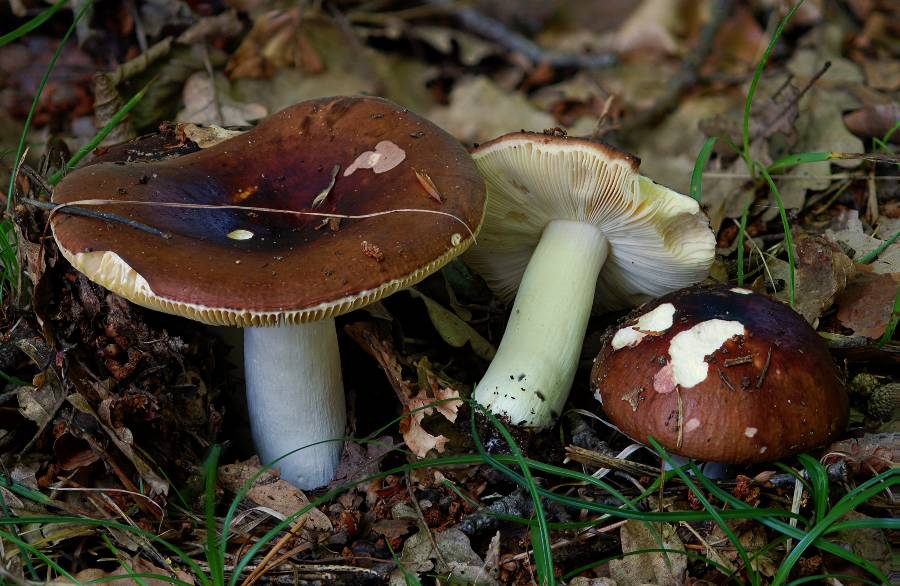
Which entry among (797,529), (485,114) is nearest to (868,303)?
(797,529)

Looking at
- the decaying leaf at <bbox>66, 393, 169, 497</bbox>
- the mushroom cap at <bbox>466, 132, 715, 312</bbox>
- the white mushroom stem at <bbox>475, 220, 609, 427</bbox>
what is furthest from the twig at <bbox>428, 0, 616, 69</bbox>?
the decaying leaf at <bbox>66, 393, 169, 497</bbox>

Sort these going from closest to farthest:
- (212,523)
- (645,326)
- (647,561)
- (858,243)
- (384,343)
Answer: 1. (212,523)
2. (647,561)
3. (645,326)
4. (384,343)
5. (858,243)

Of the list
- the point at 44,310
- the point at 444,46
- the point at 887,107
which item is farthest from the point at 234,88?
the point at 887,107

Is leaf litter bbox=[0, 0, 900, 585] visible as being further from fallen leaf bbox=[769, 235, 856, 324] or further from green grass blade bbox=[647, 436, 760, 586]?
green grass blade bbox=[647, 436, 760, 586]

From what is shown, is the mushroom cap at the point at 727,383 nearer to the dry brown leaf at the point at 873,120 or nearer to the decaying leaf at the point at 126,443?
the decaying leaf at the point at 126,443

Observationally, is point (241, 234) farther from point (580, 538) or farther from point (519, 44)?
point (519, 44)

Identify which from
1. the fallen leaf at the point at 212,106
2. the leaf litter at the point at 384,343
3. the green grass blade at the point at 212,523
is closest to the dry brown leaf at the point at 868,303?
the leaf litter at the point at 384,343

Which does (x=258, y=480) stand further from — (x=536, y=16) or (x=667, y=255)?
(x=536, y=16)
